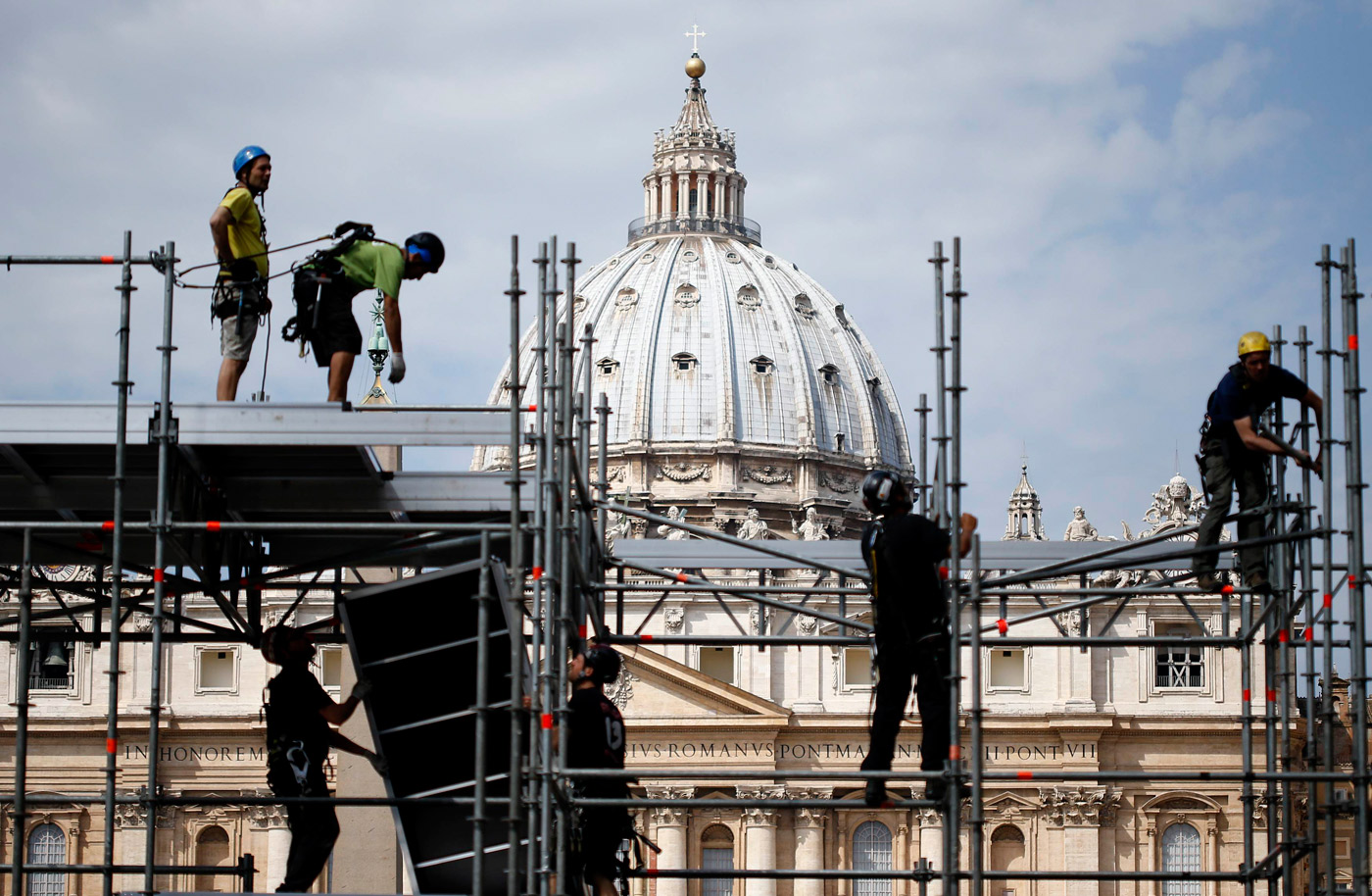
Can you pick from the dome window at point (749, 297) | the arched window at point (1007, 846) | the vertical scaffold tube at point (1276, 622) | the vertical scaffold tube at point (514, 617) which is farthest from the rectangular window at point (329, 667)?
the dome window at point (749, 297)

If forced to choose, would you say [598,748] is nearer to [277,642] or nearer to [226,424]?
[277,642]

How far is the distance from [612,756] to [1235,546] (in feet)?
12.8

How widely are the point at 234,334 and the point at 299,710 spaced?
244 cm

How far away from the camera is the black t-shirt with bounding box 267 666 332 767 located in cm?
1348

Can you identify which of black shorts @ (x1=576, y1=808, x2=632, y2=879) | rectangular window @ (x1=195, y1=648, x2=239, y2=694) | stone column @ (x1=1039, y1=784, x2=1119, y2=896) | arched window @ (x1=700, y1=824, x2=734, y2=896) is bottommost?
arched window @ (x1=700, y1=824, x2=734, y2=896)

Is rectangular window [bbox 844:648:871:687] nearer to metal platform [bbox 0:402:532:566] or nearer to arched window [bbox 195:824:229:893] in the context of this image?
arched window [bbox 195:824:229:893]

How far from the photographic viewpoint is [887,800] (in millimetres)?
12945

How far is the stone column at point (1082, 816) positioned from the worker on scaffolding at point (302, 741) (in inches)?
1846

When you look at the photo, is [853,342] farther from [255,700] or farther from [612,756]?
[612,756]

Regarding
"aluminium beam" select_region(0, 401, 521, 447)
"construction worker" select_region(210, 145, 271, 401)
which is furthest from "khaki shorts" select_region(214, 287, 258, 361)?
"aluminium beam" select_region(0, 401, 521, 447)

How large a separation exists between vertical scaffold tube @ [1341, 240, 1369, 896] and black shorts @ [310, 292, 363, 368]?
5773mm

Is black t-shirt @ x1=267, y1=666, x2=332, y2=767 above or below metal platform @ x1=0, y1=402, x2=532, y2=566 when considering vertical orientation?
below

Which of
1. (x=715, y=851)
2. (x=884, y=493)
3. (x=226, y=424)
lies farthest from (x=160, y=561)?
(x=715, y=851)

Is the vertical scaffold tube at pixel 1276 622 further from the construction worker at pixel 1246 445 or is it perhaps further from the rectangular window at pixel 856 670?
the rectangular window at pixel 856 670
